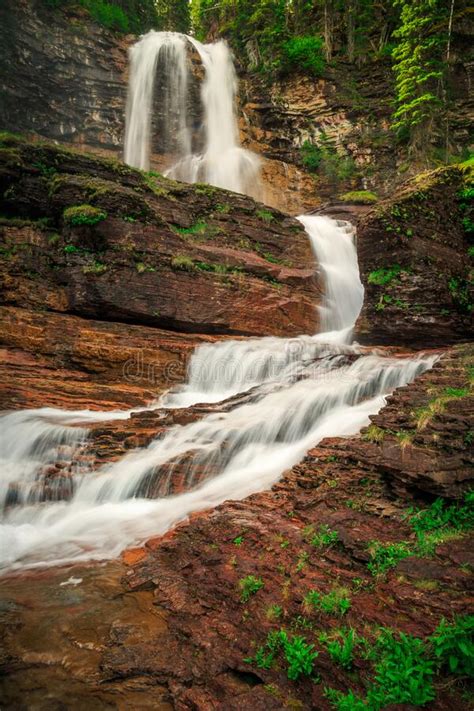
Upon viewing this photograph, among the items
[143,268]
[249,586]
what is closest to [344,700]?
[249,586]

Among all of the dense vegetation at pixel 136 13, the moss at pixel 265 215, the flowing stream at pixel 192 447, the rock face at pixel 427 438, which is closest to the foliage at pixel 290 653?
the rock face at pixel 427 438

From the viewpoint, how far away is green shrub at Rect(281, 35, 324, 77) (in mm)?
24419

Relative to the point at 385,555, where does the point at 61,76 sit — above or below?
above

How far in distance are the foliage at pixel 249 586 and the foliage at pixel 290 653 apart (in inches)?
19.4

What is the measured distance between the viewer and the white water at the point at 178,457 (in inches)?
219

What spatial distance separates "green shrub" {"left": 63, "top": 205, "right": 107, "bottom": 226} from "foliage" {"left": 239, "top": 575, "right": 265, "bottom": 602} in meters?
10.7

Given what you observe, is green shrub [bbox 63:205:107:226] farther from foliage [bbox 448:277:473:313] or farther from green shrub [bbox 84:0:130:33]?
green shrub [bbox 84:0:130:33]

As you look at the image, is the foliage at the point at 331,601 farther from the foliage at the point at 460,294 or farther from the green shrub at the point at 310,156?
the green shrub at the point at 310,156

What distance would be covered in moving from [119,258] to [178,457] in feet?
23.7

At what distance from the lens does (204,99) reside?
25.9m

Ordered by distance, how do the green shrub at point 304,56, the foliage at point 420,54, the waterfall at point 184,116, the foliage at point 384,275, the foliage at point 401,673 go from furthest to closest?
the green shrub at point 304,56 → the waterfall at point 184,116 → the foliage at point 420,54 → the foliage at point 384,275 → the foliage at point 401,673

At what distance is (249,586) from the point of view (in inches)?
144

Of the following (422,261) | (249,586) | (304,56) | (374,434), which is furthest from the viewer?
(304,56)

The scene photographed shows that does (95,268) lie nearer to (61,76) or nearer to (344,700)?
(344,700)
